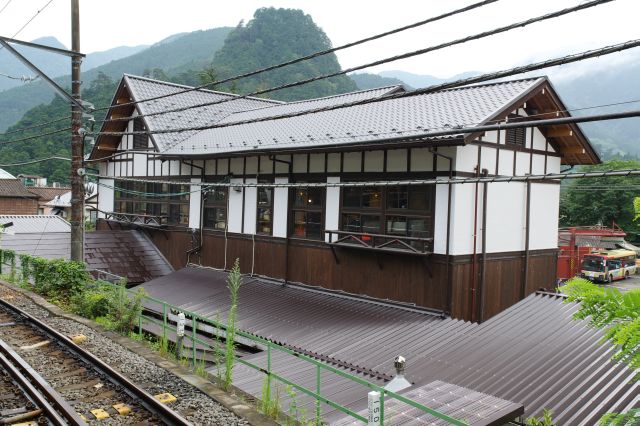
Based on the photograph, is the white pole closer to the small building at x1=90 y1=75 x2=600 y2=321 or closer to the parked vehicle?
the small building at x1=90 y1=75 x2=600 y2=321

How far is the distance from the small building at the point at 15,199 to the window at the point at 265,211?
1459 inches

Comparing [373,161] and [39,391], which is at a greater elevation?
[373,161]

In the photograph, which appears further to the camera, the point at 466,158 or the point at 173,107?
the point at 173,107

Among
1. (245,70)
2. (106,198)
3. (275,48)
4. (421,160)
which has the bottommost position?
(106,198)

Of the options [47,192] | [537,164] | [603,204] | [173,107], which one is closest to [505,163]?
[537,164]

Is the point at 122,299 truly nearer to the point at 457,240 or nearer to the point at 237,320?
the point at 237,320

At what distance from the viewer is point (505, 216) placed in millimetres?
12828

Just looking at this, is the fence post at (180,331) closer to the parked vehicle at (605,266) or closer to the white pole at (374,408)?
the white pole at (374,408)

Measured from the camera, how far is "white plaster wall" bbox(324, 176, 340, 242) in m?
13.9

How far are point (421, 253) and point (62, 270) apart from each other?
10.00 meters

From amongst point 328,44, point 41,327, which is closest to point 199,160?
point 41,327

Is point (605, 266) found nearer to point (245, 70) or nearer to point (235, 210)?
point (235, 210)

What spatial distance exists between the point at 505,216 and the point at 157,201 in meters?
14.5

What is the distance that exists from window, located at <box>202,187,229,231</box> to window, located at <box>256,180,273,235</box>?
190cm
